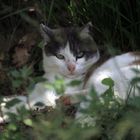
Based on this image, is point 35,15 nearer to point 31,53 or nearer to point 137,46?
point 31,53

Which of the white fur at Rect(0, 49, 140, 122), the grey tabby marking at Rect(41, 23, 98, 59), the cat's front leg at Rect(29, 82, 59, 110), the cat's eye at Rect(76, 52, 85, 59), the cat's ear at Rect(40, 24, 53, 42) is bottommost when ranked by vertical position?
the cat's front leg at Rect(29, 82, 59, 110)

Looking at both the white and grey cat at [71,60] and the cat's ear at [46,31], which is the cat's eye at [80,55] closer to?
the white and grey cat at [71,60]

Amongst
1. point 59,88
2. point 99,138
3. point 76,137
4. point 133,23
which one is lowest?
point 99,138

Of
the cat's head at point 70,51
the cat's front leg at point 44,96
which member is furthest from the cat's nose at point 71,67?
the cat's front leg at point 44,96

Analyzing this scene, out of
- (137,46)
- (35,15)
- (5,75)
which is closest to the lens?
(137,46)

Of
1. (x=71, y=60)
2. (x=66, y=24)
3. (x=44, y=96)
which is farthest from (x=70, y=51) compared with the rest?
(x=66, y=24)

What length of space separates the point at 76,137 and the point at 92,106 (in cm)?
30

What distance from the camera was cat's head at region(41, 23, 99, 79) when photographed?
3281 mm

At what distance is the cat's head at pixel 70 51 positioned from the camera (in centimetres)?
328

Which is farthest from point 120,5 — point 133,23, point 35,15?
point 35,15

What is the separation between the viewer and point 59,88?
6.41 ft

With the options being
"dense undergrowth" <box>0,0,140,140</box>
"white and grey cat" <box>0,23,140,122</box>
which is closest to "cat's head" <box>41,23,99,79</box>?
"white and grey cat" <box>0,23,140,122</box>

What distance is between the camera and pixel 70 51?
10.8 ft

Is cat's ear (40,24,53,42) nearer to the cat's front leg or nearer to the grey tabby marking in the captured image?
the grey tabby marking
